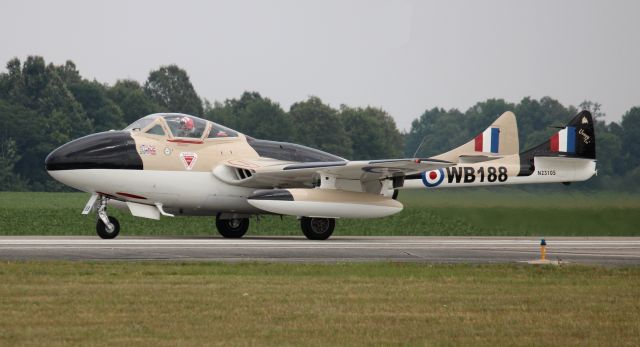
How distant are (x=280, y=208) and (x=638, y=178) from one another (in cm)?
1151

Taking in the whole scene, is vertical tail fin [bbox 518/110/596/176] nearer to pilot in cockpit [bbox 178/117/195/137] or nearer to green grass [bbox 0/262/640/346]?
pilot in cockpit [bbox 178/117/195/137]

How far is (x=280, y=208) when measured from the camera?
21.9 m

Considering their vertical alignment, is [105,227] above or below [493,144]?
below

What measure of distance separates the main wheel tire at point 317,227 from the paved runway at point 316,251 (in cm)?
89

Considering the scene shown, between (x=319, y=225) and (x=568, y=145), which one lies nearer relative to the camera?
(x=319, y=225)

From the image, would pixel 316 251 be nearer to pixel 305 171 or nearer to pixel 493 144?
pixel 305 171

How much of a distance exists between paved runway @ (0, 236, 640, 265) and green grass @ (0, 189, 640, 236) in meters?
3.20

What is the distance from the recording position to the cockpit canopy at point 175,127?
22.9m

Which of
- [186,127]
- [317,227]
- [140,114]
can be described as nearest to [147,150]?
[186,127]

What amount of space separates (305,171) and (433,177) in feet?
13.4

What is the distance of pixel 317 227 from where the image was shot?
23.2m

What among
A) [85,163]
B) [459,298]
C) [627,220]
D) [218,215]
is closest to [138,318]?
[459,298]

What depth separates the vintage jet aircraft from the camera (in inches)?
865

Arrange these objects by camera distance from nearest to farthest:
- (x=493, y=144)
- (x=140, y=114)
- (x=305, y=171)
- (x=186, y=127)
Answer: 1. (x=305, y=171)
2. (x=186, y=127)
3. (x=493, y=144)
4. (x=140, y=114)
